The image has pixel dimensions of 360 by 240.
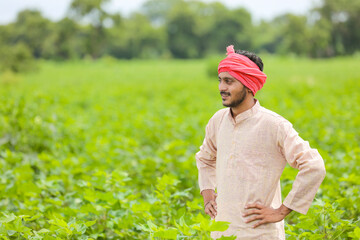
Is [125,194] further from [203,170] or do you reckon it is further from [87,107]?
[87,107]

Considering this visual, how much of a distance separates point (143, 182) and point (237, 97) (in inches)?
93.5

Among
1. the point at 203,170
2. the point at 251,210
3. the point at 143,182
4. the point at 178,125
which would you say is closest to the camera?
the point at 251,210

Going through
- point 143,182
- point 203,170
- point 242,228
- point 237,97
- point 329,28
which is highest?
point 329,28

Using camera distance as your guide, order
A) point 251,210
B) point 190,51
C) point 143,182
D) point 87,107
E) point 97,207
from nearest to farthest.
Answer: point 251,210, point 97,207, point 143,182, point 87,107, point 190,51

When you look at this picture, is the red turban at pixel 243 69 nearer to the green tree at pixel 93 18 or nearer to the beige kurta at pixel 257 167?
the beige kurta at pixel 257 167

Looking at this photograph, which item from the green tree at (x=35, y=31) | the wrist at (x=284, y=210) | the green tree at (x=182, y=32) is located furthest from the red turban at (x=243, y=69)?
the green tree at (x=182, y=32)

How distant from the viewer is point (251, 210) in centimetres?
188

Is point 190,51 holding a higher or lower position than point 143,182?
higher

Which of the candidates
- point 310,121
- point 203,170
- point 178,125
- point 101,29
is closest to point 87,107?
point 178,125

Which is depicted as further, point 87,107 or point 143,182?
point 87,107

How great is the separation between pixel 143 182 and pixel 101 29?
1885 inches

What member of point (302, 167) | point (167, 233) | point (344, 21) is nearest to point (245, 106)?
point (302, 167)

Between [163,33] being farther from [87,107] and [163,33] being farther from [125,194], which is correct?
[125,194]

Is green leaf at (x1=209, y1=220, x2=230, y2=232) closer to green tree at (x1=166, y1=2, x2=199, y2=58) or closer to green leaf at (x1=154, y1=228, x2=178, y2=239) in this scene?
green leaf at (x1=154, y1=228, x2=178, y2=239)
